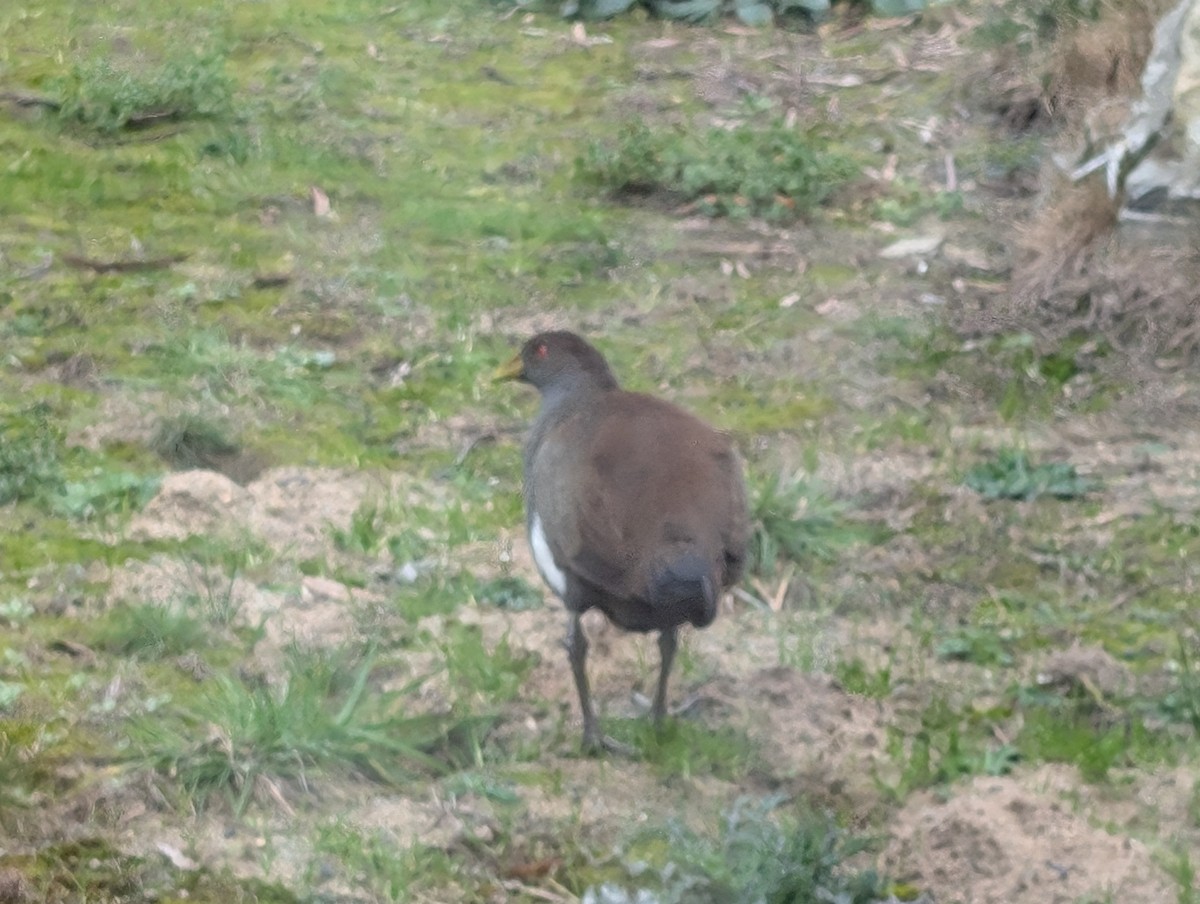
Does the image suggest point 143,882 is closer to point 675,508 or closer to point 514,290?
point 675,508

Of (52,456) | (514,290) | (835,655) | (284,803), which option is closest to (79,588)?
(52,456)

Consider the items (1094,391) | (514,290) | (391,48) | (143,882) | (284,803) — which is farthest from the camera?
(391,48)

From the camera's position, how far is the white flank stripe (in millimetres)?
4883

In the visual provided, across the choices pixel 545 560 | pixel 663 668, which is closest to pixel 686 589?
pixel 663 668

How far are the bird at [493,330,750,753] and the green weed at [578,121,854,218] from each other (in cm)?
332

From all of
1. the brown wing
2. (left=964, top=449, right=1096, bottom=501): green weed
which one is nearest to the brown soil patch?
the brown wing

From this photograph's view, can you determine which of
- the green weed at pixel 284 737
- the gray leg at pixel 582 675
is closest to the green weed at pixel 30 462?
the green weed at pixel 284 737

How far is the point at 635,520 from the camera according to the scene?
459cm

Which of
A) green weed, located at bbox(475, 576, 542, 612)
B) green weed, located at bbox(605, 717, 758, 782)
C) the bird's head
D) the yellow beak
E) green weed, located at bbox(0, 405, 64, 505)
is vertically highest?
the bird's head

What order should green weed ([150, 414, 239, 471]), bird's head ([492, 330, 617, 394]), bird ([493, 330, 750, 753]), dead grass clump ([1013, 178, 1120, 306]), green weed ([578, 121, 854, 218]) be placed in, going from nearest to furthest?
bird ([493, 330, 750, 753]) < bird's head ([492, 330, 617, 394]) < green weed ([150, 414, 239, 471]) < dead grass clump ([1013, 178, 1120, 306]) < green weed ([578, 121, 854, 218])

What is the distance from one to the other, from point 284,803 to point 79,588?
1300 millimetres

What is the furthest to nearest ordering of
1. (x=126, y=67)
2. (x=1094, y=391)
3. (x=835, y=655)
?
1. (x=126, y=67)
2. (x=1094, y=391)
3. (x=835, y=655)

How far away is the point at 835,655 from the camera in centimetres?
528

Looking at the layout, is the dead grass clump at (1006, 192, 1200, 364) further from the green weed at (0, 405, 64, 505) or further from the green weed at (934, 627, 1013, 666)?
the green weed at (0, 405, 64, 505)
